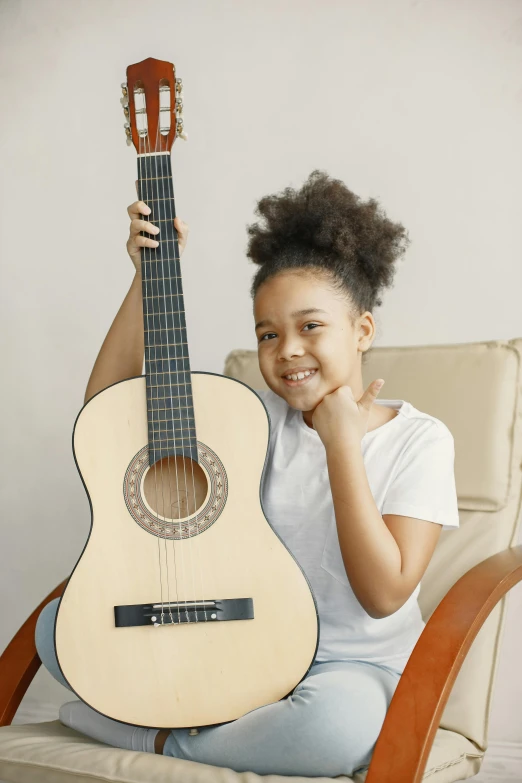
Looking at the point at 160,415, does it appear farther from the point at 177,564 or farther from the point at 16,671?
the point at 16,671

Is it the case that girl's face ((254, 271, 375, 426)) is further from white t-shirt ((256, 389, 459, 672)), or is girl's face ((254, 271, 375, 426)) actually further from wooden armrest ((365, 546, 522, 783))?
wooden armrest ((365, 546, 522, 783))

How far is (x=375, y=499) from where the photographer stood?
4.15 ft

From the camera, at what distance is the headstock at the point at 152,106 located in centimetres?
133

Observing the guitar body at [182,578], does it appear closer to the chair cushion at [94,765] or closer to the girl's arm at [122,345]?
the chair cushion at [94,765]

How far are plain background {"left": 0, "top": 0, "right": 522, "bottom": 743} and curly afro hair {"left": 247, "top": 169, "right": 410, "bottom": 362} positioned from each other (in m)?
0.60

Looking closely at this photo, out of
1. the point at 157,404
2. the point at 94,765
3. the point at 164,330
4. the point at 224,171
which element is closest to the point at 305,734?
the point at 94,765

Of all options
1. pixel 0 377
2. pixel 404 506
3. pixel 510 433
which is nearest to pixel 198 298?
pixel 0 377

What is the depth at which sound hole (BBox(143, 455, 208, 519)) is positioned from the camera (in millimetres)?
1184

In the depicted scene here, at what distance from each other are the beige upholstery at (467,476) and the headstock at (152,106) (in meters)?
0.59

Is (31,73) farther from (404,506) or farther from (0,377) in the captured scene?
(404,506)

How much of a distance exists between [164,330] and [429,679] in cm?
65

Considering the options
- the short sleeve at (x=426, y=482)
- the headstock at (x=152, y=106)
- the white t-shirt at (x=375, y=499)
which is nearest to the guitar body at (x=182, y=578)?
the white t-shirt at (x=375, y=499)

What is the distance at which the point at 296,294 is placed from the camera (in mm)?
1282

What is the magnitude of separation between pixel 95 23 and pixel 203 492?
1.65 meters
